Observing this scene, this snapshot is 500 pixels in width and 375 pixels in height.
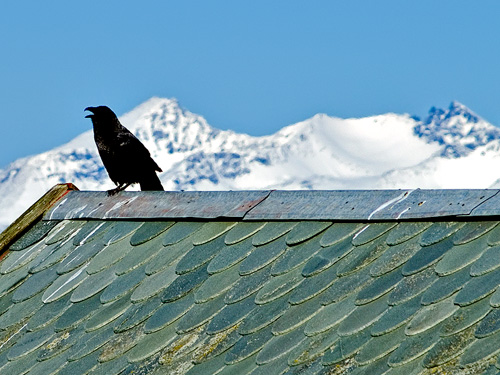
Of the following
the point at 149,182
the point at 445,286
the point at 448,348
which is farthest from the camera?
the point at 149,182

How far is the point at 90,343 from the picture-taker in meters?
4.79

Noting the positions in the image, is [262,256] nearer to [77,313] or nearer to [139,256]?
[139,256]

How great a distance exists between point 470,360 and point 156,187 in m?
7.89

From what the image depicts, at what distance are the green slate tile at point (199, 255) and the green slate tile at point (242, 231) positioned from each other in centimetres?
4

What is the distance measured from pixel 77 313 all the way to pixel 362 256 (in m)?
1.37

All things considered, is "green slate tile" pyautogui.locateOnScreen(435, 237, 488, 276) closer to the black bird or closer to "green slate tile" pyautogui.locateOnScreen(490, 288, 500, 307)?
"green slate tile" pyautogui.locateOnScreen(490, 288, 500, 307)

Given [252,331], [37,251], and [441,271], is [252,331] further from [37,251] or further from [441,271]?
[37,251]

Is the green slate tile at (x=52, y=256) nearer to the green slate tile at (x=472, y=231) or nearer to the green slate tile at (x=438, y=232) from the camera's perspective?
the green slate tile at (x=438, y=232)

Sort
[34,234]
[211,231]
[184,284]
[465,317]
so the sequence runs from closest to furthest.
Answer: [465,317], [184,284], [211,231], [34,234]

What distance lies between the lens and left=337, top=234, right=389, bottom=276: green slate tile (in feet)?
14.7

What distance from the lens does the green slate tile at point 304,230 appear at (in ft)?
15.9

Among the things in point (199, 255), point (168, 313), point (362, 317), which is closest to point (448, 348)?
point (362, 317)

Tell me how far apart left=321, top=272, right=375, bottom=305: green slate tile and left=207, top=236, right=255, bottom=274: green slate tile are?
593mm

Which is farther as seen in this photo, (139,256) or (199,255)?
(139,256)
